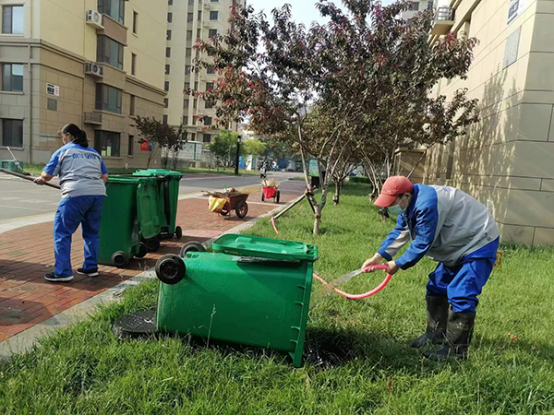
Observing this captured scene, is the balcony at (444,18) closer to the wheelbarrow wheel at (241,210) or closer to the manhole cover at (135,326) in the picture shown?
the wheelbarrow wheel at (241,210)

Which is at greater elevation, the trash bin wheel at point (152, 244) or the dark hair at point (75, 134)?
the dark hair at point (75, 134)

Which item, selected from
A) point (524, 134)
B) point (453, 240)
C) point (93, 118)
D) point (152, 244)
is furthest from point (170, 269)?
point (93, 118)

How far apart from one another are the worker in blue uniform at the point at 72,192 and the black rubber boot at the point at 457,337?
12.1 feet

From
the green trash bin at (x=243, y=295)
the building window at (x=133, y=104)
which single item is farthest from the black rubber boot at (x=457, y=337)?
the building window at (x=133, y=104)

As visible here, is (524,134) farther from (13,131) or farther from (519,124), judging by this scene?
(13,131)

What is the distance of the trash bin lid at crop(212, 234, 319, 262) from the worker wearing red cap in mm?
673

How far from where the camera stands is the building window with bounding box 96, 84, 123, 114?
30.1 metres

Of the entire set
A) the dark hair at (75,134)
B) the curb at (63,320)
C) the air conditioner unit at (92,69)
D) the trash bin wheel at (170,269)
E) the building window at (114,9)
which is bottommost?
the curb at (63,320)

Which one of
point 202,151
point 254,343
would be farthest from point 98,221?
point 202,151

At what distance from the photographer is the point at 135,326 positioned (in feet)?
10.5

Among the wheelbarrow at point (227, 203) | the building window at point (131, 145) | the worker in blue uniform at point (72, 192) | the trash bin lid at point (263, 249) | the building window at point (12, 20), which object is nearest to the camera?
the trash bin lid at point (263, 249)

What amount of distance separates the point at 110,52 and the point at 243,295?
32.3 metres

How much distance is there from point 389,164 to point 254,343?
11197mm

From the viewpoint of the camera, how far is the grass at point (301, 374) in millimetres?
2373
